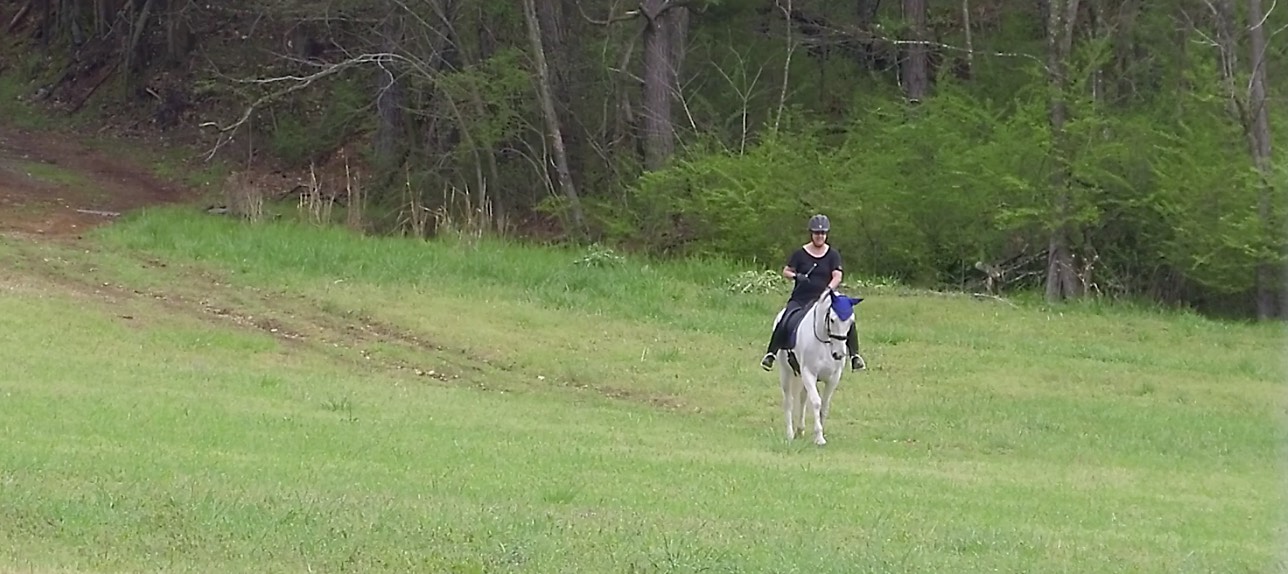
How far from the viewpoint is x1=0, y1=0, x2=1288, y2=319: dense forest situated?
26922 mm

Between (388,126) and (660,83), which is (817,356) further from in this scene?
(388,126)

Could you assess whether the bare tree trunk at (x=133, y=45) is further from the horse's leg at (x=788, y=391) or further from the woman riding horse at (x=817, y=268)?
the woman riding horse at (x=817, y=268)

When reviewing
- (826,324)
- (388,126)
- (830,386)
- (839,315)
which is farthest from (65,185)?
(839,315)

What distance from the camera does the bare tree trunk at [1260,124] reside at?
84.9 feet

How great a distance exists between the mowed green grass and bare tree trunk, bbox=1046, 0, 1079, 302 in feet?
4.53

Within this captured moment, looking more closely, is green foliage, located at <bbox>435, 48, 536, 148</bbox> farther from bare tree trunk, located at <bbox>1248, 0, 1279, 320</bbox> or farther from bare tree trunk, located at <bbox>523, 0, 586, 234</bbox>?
bare tree trunk, located at <bbox>1248, 0, 1279, 320</bbox>

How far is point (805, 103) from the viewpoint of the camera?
3556cm

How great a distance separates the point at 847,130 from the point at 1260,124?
27.8 feet

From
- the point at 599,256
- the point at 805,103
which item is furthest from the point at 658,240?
the point at 805,103

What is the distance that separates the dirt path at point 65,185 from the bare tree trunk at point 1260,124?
19734mm

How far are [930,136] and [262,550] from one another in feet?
74.3

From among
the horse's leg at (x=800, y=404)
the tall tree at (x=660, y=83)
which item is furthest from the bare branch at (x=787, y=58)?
the horse's leg at (x=800, y=404)

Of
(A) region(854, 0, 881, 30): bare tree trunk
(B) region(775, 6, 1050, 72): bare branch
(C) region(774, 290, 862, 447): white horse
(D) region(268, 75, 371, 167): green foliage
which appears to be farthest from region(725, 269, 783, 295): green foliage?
(D) region(268, 75, 371, 167): green foliage

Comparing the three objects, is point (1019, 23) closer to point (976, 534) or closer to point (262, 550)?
point (976, 534)
